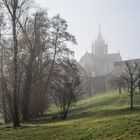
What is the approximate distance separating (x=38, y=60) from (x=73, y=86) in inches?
219

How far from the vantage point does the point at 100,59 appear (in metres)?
160

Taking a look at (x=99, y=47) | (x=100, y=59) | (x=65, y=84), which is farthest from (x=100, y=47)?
(x=65, y=84)

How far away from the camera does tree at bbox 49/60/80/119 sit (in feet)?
127

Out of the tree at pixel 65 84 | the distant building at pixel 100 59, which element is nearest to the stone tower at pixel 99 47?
the distant building at pixel 100 59

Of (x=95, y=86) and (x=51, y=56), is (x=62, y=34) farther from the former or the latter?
(x=95, y=86)

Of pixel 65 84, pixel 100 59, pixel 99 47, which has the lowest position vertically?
pixel 65 84

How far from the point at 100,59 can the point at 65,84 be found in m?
122

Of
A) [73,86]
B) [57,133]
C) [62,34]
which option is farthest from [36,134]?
[62,34]

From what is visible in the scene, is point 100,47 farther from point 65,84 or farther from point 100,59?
point 65,84

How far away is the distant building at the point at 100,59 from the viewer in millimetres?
152238

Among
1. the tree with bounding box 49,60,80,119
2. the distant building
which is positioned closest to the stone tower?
the distant building

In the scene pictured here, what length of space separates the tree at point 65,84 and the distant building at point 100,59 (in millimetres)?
99459

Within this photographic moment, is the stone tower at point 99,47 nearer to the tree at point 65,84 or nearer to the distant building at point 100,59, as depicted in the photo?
the distant building at point 100,59

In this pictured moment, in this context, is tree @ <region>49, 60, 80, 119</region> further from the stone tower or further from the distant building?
the stone tower
